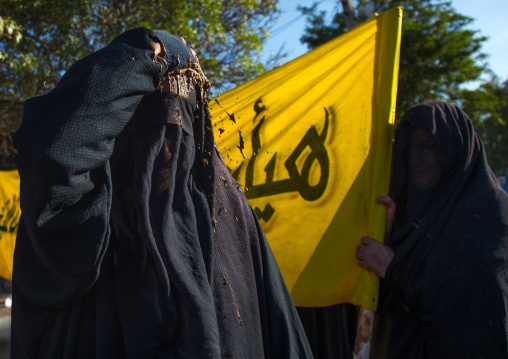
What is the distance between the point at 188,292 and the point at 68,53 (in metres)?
6.19

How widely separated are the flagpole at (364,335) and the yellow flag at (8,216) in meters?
3.77

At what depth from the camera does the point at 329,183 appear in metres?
1.97

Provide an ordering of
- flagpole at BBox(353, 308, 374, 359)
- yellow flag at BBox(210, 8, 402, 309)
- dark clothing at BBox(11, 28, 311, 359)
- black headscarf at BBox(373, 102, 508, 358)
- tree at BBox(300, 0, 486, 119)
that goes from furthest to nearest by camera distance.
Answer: tree at BBox(300, 0, 486, 119)
yellow flag at BBox(210, 8, 402, 309)
flagpole at BBox(353, 308, 374, 359)
black headscarf at BBox(373, 102, 508, 358)
dark clothing at BBox(11, 28, 311, 359)

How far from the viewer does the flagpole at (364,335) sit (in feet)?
5.40

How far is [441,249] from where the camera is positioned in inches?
65.7

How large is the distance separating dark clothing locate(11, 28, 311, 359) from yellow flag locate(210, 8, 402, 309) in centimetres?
67

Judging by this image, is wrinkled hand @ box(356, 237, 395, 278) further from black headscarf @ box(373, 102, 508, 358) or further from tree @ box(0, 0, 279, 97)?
tree @ box(0, 0, 279, 97)

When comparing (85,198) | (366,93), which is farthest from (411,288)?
(85,198)

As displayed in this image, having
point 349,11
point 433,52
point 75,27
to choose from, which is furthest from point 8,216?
point 433,52

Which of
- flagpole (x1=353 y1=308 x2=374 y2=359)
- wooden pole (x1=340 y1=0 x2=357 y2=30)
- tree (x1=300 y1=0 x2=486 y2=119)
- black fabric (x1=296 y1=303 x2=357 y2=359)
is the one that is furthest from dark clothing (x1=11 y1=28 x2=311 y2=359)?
tree (x1=300 y1=0 x2=486 y2=119)

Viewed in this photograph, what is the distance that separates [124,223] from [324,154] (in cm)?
118

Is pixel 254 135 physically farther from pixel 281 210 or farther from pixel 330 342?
pixel 330 342

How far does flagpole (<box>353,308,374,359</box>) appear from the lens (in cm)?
165

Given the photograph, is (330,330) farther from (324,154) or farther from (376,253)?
(324,154)
